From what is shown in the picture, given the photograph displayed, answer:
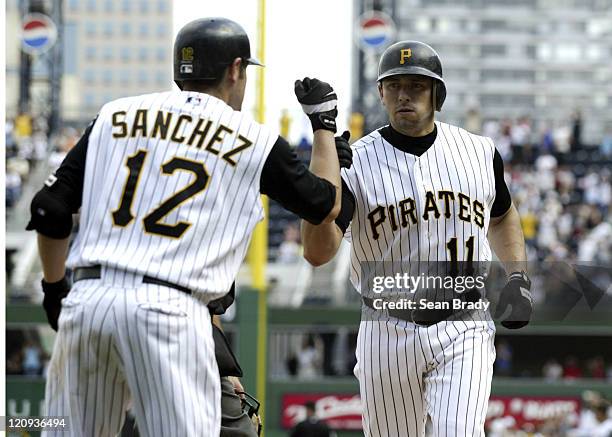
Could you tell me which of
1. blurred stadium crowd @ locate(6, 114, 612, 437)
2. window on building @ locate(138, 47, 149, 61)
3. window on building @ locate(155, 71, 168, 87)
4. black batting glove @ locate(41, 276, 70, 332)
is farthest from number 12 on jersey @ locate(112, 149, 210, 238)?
window on building @ locate(138, 47, 149, 61)

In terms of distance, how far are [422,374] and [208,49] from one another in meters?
2.08

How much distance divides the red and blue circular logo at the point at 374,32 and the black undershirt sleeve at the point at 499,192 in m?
20.7

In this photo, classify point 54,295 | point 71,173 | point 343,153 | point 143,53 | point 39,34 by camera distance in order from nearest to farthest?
point 71,173 → point 54,295 → point 343,153 → point 39,34 → point 143,53

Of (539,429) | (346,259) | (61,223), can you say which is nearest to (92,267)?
(61,223)

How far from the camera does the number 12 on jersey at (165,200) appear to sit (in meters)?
4.47

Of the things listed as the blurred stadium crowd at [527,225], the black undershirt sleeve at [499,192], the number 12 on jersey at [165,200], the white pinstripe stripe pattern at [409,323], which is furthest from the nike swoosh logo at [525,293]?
the blurred stadium crowd at [527,225]

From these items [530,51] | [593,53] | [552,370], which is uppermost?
[530,51]

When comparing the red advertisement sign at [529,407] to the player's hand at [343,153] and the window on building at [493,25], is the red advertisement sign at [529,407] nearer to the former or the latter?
the player's hand at [343,153]

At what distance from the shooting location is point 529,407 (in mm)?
21688

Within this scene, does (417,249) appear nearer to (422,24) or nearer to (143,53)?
(422,24)

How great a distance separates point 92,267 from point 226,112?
29.1 inches

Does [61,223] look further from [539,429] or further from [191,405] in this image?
[539,429]

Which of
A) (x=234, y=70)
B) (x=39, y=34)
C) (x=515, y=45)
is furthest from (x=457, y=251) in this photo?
(x=515, y=45)

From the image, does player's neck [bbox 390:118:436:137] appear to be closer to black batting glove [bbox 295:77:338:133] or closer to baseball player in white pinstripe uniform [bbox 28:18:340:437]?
black batting glove [bbox 295:77:338:133]
